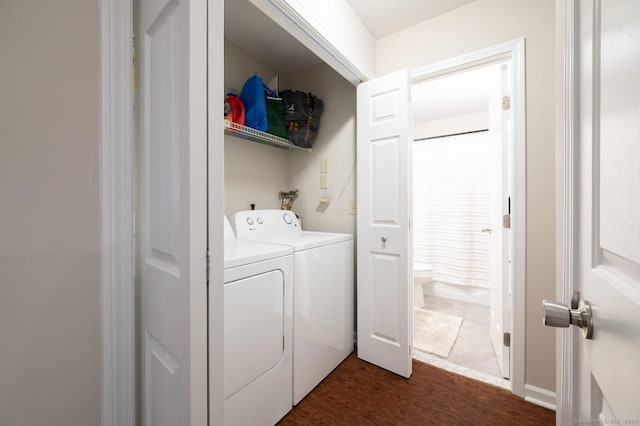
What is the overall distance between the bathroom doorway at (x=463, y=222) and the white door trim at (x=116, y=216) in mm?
1990

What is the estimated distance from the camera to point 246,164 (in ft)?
7.23

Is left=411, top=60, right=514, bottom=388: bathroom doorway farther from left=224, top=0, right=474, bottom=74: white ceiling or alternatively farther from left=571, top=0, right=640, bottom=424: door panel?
left=571, top=0, right=640, bottom=424: door panel

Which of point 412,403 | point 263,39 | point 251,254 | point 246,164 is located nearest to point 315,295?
point 251,254

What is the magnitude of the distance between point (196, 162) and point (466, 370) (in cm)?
228

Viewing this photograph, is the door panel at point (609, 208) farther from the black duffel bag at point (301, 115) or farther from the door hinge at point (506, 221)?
the black duffel bag at point (301, 115)

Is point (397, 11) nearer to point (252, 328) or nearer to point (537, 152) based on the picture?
point (537, 152)

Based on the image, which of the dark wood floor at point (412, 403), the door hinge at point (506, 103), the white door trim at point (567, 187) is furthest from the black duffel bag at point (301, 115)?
the dark wood floor at point (412, 403)

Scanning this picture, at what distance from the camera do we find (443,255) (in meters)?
3.48

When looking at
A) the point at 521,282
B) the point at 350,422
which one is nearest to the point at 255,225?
the point at 350,422

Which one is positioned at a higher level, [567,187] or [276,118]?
[276,118]

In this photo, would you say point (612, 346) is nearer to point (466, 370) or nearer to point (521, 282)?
point (521, 282)

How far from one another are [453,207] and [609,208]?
11.0 feet

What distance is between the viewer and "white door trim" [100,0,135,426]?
0.78 metres

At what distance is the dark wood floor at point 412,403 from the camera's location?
4.64 feet
